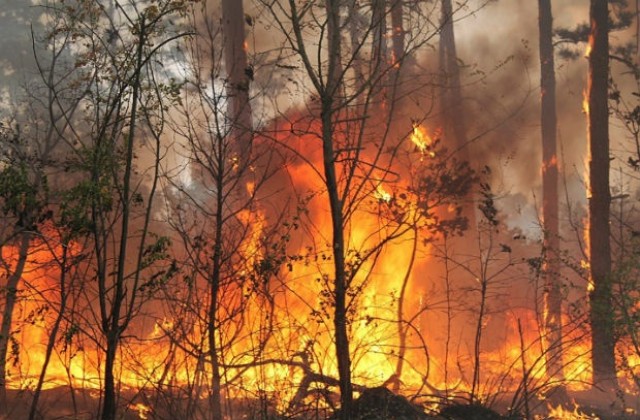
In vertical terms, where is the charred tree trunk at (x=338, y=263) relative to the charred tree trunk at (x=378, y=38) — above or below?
below

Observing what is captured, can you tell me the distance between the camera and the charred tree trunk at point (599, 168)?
1254 centimetres

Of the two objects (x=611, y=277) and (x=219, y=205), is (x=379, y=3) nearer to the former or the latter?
(x=219, y=205)

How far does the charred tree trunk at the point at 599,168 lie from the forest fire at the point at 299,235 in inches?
2.1

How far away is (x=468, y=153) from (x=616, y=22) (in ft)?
29.3

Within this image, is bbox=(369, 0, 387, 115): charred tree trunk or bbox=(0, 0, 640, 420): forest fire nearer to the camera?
bbox=(369, 0, 387, 115): charred tree trunk

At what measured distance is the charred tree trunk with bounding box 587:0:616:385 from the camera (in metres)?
12.5

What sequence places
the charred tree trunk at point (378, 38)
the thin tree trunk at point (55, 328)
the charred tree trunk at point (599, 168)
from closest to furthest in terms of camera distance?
the charred tree trunk at point (378, 38), the thin tree trunk at point (55, 328), the charred tree trunk at point (599, 168)

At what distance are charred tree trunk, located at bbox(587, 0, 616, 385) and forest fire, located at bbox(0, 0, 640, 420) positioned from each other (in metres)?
0.05

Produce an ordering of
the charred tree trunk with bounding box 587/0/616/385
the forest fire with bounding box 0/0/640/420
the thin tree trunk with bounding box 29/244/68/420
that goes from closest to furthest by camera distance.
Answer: the forest fire with bounding box 0/0/640/420, the thin tree trunk with bounding box 29/244/68/420, the charred tree trunk with bounding box 587/0/616/385

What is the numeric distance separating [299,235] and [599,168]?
784 centimetres

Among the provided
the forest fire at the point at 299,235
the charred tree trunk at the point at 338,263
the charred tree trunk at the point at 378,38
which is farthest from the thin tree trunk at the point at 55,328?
the charred tree trunk at the point at 378,38

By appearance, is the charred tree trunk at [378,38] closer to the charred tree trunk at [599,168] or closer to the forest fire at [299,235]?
the forest fire at [299,235]

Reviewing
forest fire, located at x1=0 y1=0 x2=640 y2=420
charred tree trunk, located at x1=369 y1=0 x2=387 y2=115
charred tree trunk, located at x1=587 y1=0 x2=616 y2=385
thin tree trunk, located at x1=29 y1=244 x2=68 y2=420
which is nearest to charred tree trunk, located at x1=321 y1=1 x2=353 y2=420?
forest fire, located at x1=0 y1=0 x2=640 y2=420

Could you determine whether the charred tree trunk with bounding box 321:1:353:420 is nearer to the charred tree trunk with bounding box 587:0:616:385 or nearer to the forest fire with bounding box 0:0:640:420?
the forest fire with bounding box 0:0:640:420
